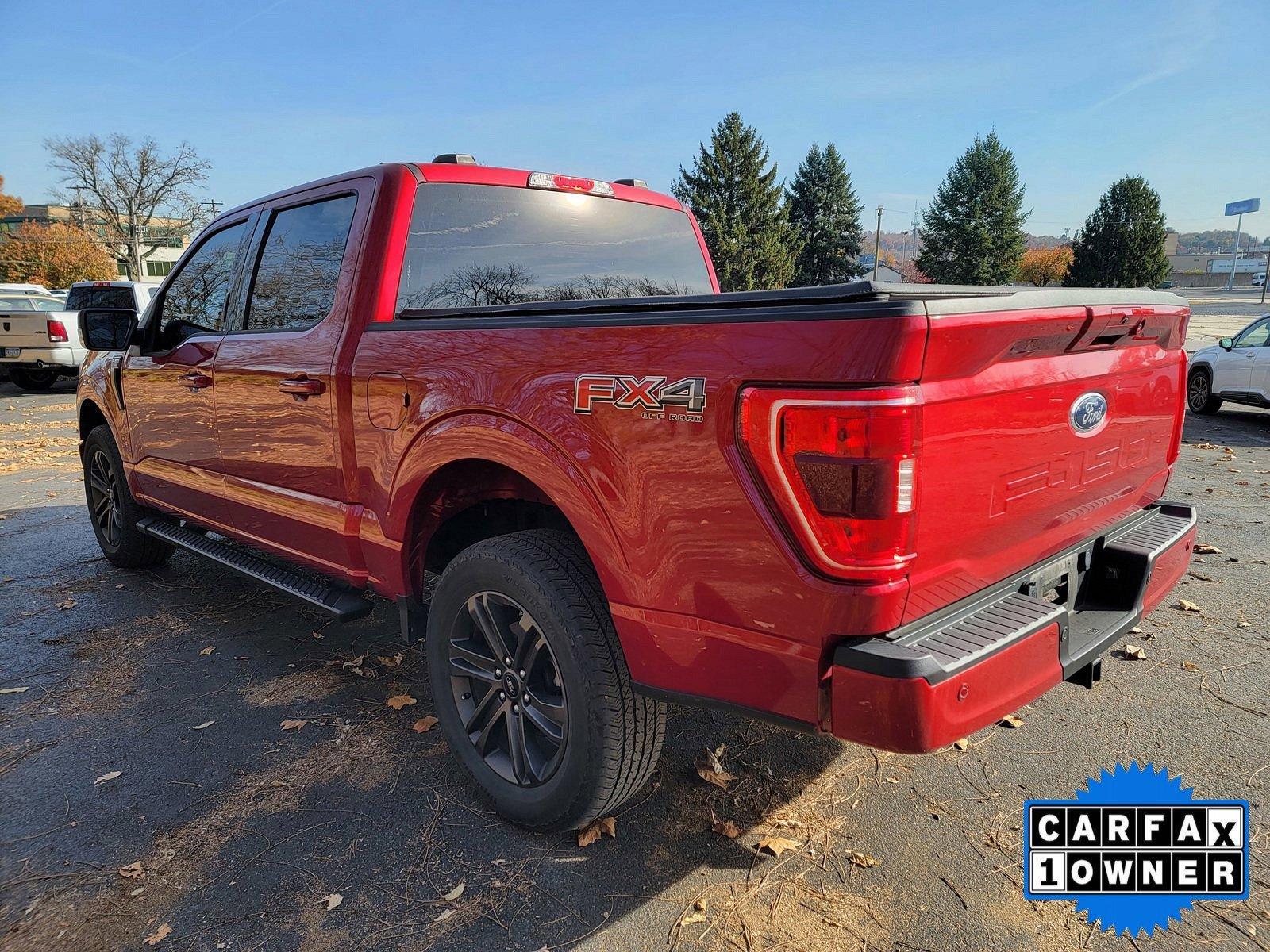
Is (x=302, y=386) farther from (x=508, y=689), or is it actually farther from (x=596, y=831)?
(x=596, y=831)

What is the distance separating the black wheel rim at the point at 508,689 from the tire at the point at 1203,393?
42.4ft

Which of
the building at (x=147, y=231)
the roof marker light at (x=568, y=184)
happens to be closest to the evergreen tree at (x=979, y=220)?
the building at (x=147, y=231)

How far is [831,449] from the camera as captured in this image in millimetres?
1801

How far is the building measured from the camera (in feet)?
204

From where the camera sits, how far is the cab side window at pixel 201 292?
13.4 ft

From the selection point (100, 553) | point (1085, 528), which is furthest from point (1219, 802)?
point (100, 553)

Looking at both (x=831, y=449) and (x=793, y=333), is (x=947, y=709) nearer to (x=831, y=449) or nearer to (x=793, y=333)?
(x=831, y=449)

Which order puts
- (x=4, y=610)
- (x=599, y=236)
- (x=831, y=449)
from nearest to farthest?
(x=831, y=449), (x=599, y=236), (x=4, y=610)

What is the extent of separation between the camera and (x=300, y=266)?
3.56 metres

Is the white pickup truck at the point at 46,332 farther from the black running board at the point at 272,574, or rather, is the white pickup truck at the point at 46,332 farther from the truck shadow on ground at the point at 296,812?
the truck shadow on ground at the point at 296,812

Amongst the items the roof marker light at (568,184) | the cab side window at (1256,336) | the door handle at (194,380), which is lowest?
the cab side window at (1256,336)

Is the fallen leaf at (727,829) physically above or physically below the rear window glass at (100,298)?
below

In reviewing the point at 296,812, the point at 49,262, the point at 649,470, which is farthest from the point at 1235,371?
the point at 49,262

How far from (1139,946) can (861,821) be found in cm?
79
